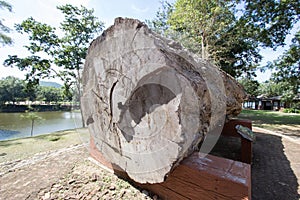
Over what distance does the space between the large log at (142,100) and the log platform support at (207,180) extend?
0.14 metres

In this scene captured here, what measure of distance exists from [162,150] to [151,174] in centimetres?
25

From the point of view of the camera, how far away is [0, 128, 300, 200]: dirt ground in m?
1.45

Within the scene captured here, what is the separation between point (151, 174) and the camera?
105 cm

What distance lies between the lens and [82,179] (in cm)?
167

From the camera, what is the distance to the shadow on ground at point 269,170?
161cm

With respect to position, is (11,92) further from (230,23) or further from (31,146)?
(230,23)

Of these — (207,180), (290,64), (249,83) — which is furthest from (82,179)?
(249,83)

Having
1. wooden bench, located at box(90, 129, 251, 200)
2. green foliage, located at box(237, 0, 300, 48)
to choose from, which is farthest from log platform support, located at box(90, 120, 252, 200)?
green foliage, located at box(237, 0, 300, 48)

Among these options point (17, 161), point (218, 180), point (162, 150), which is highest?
point (162, 150)

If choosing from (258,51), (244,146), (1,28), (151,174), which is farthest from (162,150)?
(258,51)

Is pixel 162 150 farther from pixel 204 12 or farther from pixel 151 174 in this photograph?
pixel 204 12

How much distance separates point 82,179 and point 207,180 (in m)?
1.46

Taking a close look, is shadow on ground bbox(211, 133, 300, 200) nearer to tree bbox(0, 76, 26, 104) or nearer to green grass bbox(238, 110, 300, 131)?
green grass bbox(238, 110, 300, 131)

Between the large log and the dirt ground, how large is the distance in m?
0.44
